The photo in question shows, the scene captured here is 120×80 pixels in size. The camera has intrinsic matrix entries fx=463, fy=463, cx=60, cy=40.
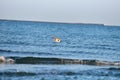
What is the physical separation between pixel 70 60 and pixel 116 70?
19.0ft

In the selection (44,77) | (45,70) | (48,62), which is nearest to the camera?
(44,77)

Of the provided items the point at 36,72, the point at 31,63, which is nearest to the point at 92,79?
the point at 36,72

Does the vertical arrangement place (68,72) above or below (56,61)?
above

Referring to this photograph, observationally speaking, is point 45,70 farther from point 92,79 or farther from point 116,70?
point 116,70

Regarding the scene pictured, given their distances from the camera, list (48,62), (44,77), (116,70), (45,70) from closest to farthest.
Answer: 1. (44,77)
2. (45,70)
3. (116,70)
4. (48,62)

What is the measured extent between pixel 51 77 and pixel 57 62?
29.7 ft

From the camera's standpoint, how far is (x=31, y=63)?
122 ft

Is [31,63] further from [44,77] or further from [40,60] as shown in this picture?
[44,77]

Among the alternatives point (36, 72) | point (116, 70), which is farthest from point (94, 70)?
point (36, 72)

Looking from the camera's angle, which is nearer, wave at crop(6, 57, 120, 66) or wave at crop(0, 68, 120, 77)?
wave at crop(0, 68, 120, 77)

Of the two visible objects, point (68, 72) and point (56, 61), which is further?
point (56, 61)

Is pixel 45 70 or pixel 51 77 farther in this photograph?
pixel 45 70

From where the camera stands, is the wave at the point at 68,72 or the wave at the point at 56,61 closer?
the wave at the point at 68,72

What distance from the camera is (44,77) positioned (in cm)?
3022
